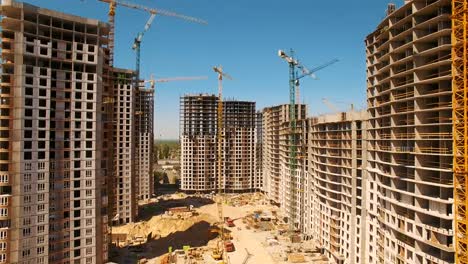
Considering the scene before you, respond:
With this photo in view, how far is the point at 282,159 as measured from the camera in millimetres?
111938

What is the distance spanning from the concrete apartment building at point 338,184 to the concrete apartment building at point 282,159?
7772mm

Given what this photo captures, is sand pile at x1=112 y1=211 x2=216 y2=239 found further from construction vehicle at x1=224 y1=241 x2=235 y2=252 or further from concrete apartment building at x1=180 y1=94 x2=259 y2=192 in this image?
concrete apartment building at x1=180 y1=94 x2=259 y2=192

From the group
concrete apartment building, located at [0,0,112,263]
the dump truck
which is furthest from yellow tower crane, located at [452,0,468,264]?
the dump truck

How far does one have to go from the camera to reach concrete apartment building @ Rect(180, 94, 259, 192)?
141 meters

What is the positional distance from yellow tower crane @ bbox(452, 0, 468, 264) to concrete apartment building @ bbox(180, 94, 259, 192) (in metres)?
112

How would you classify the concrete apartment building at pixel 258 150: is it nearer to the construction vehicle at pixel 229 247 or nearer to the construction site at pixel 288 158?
the construction site at pixel 288 158

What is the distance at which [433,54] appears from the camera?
3850 cm

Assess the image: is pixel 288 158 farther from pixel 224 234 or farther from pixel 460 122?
pixel 460 122

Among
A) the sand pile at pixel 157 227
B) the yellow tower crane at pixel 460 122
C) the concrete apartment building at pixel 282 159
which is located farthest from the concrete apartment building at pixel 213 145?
the yellow tower crane at pixel 460 122

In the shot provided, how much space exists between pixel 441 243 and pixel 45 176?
6015 cm

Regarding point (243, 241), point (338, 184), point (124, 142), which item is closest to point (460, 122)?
point (338, 184)

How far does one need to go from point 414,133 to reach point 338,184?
2730cm

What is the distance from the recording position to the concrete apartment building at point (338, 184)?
58.1 meters

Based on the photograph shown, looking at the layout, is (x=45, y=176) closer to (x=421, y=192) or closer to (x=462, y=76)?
(x=421, y=192)
